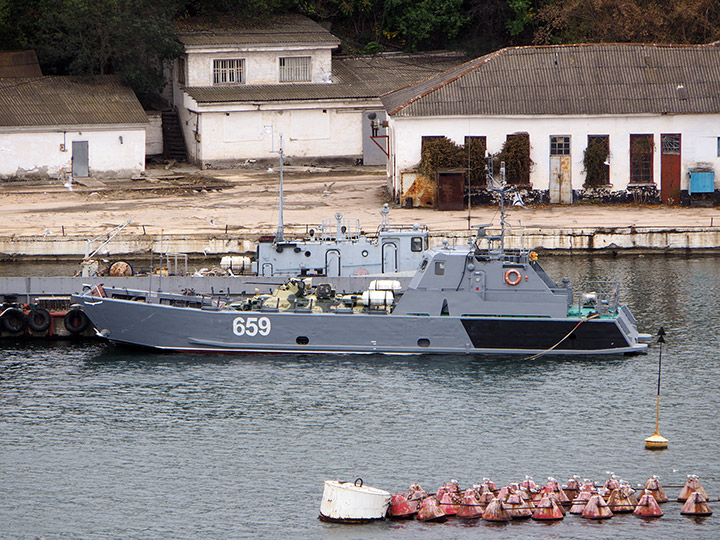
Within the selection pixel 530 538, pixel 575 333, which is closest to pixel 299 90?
pixel 575 333

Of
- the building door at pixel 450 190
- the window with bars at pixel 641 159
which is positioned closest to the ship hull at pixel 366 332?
the building door at pixel 450 190

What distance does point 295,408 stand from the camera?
34625 mm

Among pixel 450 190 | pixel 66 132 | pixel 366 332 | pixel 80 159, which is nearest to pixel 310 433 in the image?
pixel 366 332

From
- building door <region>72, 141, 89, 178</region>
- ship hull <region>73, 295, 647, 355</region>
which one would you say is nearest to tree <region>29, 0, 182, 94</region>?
building door <region>72, 141, 89, 178</region>

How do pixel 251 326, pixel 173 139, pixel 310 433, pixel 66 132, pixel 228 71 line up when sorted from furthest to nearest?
pixel 173 139
pixel 228 71
pixel 66 132
pixel 251 326
pixel 310 433

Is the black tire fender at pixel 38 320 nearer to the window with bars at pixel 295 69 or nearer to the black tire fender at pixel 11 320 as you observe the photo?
the black tire fender at pixel 11 320

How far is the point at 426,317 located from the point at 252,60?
100 ft

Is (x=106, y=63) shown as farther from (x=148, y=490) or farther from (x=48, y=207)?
(x=148, y=490)

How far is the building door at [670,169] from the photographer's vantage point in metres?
57.1

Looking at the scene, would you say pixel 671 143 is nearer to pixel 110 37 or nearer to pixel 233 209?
pixel 233 209

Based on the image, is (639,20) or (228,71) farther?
(228,71)

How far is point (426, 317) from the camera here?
38719 mm

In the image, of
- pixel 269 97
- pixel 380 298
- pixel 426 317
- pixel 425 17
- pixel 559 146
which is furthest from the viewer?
pixel 425 17

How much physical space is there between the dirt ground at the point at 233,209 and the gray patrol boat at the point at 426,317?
1288 cm
